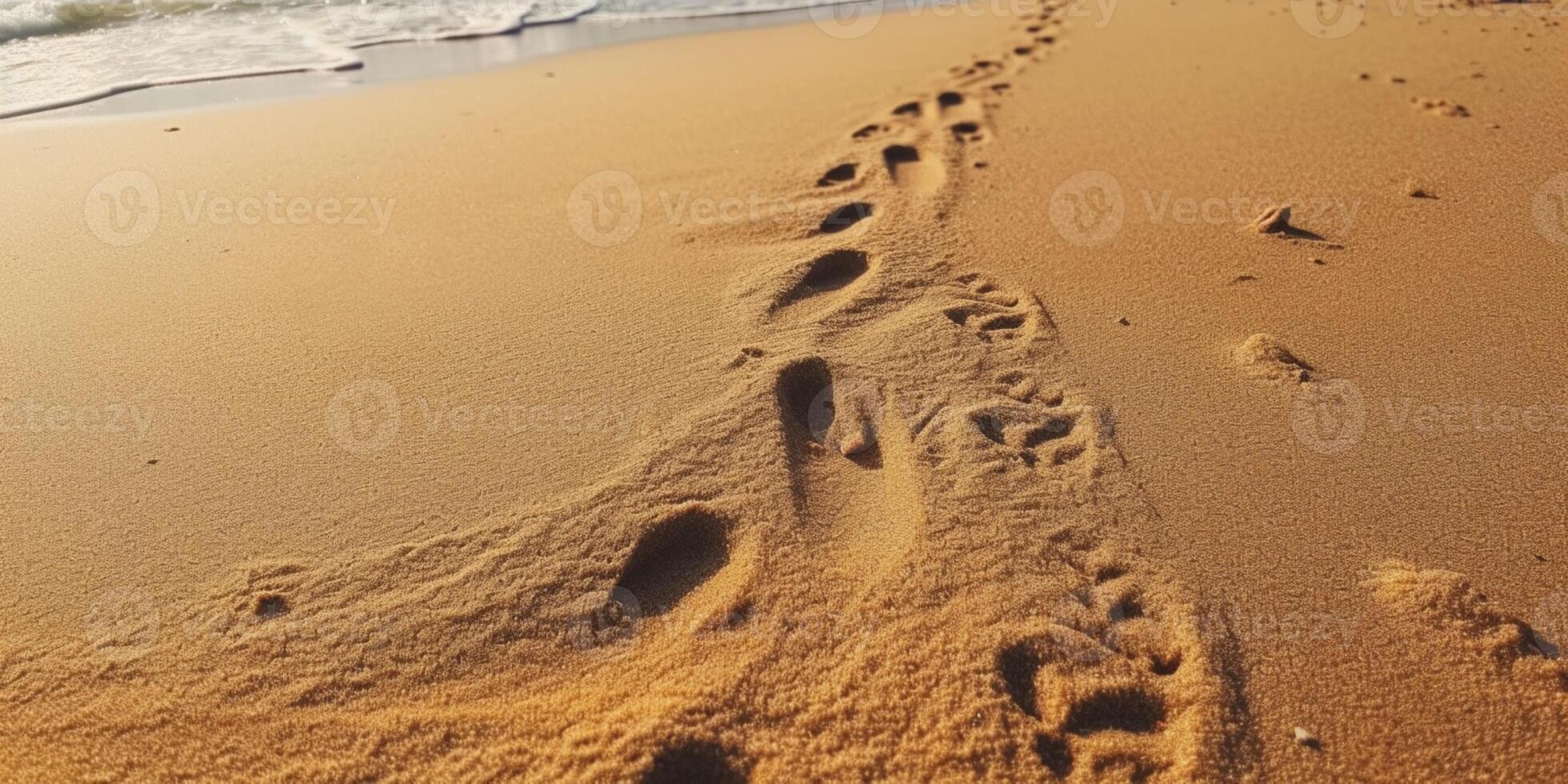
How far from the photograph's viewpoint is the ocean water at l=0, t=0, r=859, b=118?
193 inches

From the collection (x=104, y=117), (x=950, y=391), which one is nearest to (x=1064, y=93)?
(x=950, y=391)

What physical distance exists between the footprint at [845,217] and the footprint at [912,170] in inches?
10.3

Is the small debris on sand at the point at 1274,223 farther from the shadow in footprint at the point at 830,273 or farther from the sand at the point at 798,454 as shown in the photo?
the shadow in footprint at the point at 830,273

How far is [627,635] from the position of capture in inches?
67.0

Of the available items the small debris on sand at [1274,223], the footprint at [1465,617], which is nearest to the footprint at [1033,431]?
the footprint at [1465,617]

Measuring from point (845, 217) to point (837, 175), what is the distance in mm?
385

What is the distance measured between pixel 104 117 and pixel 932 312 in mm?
3986

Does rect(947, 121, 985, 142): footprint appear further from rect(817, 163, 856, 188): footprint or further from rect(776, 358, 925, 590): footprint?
rect(776, 358, 925, 590): footprint

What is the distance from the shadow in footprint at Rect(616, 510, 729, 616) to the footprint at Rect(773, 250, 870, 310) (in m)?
0.91

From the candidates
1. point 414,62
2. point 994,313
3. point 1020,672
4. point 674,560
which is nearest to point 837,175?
point 994,313

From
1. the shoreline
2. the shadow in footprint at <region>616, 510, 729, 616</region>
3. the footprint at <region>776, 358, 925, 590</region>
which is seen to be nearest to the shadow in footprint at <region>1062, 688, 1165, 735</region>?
the footprint at <region>776, 358, 925, 590</region>

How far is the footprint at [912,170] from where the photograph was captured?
3.36m

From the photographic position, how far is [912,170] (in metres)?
3.51

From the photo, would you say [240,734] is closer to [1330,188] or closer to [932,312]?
[932,312]
